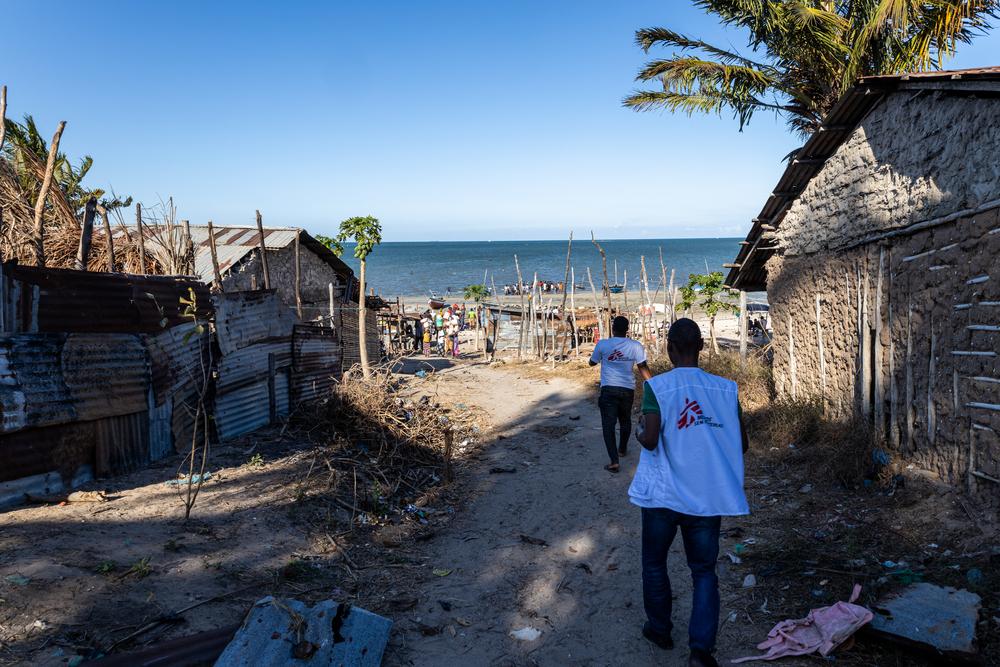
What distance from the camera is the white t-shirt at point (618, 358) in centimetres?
710

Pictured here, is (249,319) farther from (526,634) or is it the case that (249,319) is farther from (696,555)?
(696,555)

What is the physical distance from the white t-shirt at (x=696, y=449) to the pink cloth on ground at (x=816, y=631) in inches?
37.1

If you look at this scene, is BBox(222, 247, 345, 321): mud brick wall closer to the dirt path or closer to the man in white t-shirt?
the dirt path

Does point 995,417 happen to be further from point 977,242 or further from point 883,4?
point 883,4

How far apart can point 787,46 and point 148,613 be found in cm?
1369

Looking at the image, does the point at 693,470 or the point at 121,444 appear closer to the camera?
the point at 693,470

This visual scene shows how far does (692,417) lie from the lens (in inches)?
130

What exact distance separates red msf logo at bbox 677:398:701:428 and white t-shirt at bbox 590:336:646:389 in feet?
12.3

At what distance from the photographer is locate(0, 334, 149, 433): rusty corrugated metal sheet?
5.17 meters

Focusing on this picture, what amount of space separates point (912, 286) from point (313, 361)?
763 centimetres

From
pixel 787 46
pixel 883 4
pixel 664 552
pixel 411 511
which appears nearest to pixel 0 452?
pixel 411 511

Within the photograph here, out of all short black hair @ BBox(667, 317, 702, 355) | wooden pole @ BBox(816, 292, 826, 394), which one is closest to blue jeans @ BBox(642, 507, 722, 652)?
short black hair @ BBox(667, 317, 702, 355)

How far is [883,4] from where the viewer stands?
10.1m

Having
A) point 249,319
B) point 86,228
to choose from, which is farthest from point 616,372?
point 86,228
